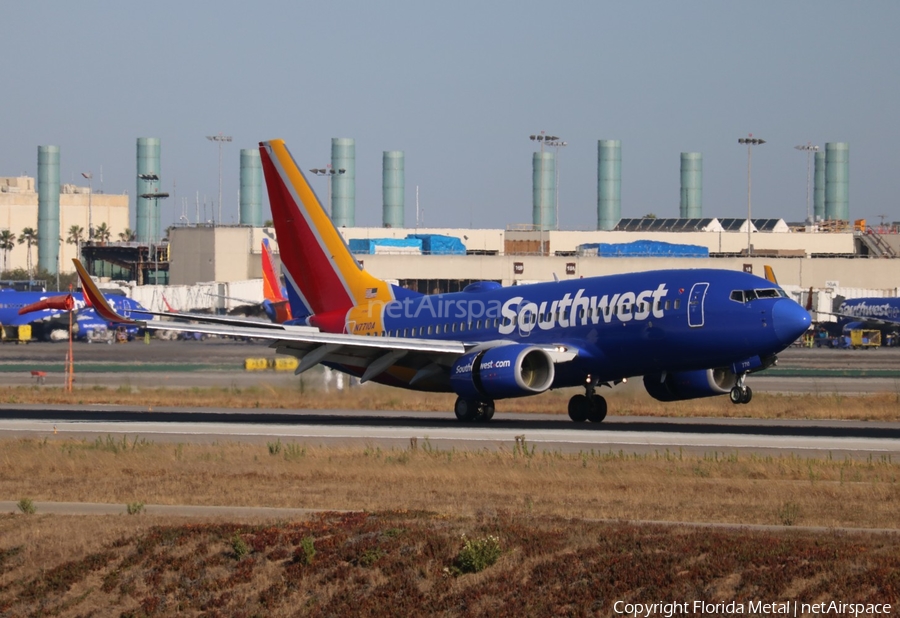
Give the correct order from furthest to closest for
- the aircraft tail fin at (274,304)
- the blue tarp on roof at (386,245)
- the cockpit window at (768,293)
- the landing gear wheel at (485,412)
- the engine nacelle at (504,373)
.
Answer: the blue tarp on roof at (386,245)
the aircraft tail fin at (274,304)
the landing gear wheel at (485,412)
the engine nacelle at (504,373)
the cockpit window at (768,293)

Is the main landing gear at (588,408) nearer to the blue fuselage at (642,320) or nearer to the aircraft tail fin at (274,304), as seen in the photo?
the blue fuselage at (642,320)

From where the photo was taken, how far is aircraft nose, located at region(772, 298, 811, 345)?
1316 inches

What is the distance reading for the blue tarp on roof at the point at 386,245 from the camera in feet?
386

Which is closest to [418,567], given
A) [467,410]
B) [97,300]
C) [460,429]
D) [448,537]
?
[448,537]

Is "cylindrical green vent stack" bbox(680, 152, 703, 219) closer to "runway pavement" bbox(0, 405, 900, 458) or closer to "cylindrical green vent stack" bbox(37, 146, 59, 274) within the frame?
"cylindrical green vent stack" bbox(37, 146, 59, 274)

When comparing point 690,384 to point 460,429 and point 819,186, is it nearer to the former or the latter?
point 460,429

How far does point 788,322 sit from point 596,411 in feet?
24.4

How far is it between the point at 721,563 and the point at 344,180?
156 m

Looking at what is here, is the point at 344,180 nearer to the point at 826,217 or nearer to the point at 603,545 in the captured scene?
the point at 826,217

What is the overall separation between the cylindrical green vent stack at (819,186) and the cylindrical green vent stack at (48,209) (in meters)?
108

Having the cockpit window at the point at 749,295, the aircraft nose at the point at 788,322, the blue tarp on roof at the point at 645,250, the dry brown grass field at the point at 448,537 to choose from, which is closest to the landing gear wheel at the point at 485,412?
the cockpit window at the point at 749,295

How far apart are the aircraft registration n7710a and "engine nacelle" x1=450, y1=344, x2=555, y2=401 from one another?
4 centimetres

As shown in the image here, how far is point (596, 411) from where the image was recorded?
38.7m

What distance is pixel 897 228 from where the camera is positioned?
146375 millimetres
